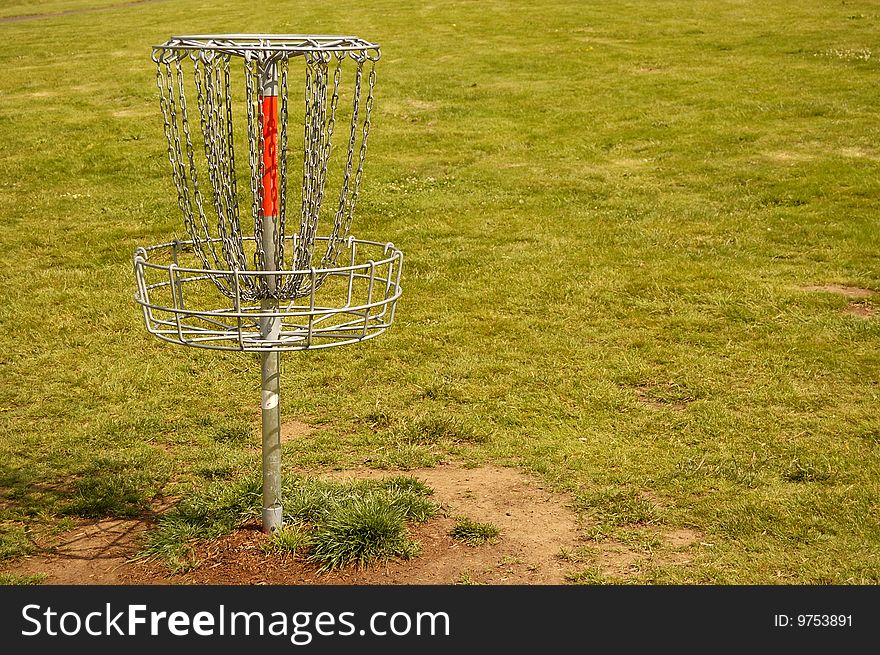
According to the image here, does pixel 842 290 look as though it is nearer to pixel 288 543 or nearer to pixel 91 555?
pixel 288 543

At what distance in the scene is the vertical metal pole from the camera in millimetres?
4234

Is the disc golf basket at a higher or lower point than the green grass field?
higher

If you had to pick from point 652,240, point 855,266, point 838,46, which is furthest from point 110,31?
point 855,266

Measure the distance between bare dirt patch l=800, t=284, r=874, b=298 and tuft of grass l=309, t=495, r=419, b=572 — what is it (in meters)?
5.88

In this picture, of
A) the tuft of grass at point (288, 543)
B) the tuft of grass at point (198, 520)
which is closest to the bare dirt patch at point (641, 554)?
the tuft of grass at point (288, 543)

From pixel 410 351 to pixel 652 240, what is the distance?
154 inches

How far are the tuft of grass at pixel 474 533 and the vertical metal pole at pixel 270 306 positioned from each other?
0.97m

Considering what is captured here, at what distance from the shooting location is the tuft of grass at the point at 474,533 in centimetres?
540

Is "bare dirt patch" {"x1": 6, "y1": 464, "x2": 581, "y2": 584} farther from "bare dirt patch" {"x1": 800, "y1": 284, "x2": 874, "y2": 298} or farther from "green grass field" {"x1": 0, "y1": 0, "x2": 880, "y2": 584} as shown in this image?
"bare dirt patch" {"x1": 800, "y1": 284, "x2": 874, "y2": 298}

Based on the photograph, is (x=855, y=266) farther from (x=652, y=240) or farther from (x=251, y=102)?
(x=251, y=102)

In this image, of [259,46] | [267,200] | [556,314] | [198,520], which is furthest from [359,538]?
[556,314]

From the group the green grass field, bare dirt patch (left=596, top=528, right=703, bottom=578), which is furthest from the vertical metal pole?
bare dirt patch (left=596, top=528, right=703, bottom=578)

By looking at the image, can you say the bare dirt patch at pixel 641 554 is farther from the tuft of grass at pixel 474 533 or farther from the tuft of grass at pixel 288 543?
the tuft of grass at pixel 288 543

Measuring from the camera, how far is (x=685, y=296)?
9.59 meters
